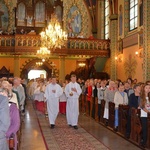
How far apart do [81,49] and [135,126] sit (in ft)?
58.5

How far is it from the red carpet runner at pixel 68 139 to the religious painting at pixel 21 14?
20179 mm

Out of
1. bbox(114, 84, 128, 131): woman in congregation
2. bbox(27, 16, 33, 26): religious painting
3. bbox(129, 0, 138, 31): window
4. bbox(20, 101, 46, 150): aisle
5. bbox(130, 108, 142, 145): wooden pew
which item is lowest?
bbox(20, 101, 46, 150): aisle

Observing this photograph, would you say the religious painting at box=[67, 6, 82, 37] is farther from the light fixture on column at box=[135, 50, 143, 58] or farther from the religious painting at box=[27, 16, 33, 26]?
the light fixture on column at box=[135, 50, 143, 58]

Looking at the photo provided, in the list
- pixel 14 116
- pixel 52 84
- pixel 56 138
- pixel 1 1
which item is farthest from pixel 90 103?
pixel 1 1

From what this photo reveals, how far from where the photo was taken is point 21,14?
31.2m

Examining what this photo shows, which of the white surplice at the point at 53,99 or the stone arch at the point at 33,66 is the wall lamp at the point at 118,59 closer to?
the stone arch at the point at 33,66

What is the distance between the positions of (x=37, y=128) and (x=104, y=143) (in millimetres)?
3655

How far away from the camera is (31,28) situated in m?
Answer: 31.1

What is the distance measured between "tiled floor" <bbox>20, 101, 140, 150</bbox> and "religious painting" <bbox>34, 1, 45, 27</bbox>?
19.0 metres

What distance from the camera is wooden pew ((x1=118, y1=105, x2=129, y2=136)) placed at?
32.2 ft

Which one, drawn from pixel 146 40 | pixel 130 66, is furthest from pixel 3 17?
pixel 146 40

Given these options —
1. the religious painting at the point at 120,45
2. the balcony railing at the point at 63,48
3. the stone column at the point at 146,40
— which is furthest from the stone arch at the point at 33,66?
the stone column at the point at 146,40

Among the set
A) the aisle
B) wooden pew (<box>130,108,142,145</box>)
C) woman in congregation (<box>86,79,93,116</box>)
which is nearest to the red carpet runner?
the aisle

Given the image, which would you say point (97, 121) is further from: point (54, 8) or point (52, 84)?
point (54, 8)
